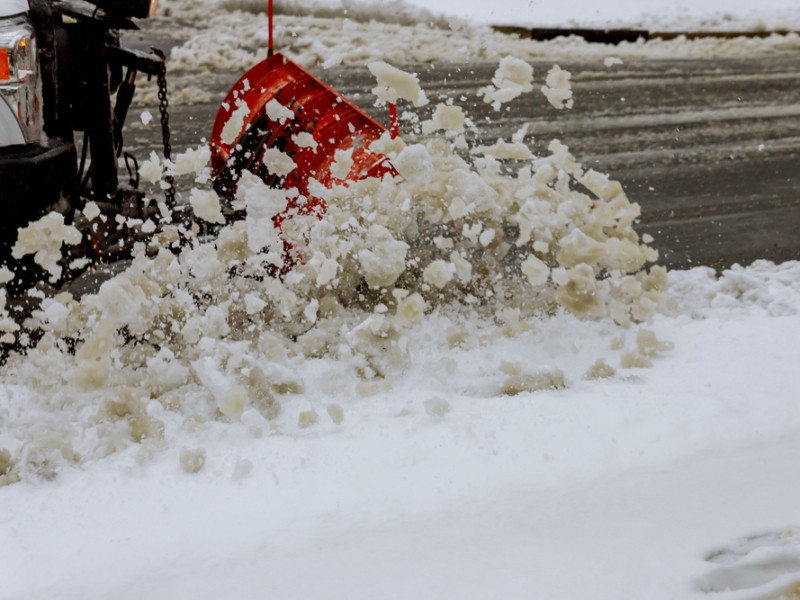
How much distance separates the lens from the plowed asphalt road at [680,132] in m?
5.24

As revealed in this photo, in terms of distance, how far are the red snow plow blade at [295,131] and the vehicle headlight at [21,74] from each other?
81 cm

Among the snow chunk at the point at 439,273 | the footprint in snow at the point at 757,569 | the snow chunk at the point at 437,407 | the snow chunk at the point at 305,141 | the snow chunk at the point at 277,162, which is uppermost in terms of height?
the snow chunk at the point at 305,141

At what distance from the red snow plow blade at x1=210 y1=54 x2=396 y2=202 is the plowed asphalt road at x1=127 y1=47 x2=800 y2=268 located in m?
1.90

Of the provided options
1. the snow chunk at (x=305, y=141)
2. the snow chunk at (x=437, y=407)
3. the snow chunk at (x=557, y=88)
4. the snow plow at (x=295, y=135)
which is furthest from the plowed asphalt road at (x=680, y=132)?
the snow chunk at (x=437, y=407)

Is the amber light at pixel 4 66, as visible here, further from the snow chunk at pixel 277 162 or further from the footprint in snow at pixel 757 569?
the footprint in snow at pixel 757 569

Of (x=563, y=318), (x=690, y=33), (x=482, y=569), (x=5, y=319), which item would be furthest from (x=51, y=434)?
(x=690, y=33)

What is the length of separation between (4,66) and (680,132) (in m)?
5.65

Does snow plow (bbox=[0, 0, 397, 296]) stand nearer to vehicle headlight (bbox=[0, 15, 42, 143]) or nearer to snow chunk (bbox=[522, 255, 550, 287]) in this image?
vehicle headlight (bbox=[0, 15, 42, 143])

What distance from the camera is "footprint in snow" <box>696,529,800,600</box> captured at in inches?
89.2

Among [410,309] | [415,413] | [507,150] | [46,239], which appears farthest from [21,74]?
[507,150]

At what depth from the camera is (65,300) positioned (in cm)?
339

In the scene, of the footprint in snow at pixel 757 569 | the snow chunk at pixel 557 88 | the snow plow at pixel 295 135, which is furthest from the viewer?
the snow chunk at pixel 557 88

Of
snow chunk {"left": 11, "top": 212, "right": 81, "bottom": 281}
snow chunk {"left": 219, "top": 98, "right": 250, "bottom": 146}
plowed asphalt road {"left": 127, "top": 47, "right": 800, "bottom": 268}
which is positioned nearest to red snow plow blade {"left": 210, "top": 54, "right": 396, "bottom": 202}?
snow chunk {"left": 219, "top": 98, "right": 250, "bottom": 146}

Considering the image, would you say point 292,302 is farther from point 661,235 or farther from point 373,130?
point 661,235
